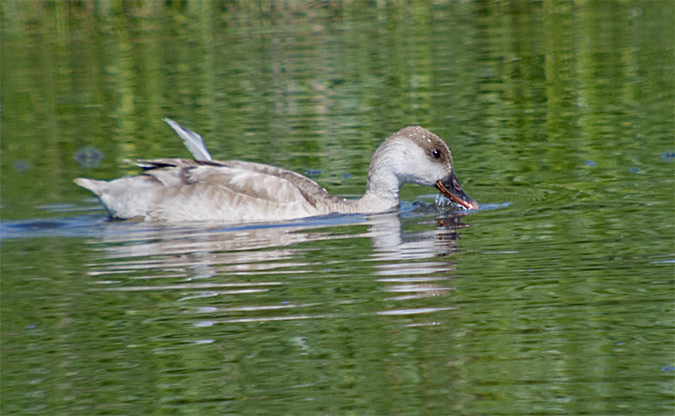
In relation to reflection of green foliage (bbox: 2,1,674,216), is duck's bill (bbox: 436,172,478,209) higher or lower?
lower

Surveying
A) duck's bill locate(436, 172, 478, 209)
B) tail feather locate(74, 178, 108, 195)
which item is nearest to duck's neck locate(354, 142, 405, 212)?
duck's bill locate(436, 172, 478, 209)

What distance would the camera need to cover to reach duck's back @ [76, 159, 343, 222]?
11305 millimetres

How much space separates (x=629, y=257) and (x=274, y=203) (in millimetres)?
3801

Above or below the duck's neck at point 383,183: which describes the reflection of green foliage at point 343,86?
above

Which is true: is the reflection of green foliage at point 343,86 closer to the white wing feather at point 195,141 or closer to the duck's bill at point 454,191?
the duck's bill at point 454,191

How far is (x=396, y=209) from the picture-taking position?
11.8m

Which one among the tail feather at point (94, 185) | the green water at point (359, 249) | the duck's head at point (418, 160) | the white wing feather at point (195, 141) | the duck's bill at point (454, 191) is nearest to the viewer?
the green water at point (359, 249)

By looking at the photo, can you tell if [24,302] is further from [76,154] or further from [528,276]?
[76,154]

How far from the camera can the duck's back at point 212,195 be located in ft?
37.1

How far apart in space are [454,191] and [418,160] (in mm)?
498

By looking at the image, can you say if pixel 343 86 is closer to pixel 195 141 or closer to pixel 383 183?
pixel 195 141

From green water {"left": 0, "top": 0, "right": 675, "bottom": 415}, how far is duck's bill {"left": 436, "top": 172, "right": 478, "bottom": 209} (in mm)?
155

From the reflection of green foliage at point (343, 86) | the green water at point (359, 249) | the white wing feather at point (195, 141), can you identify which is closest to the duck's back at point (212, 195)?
the green water at point (359, 249)

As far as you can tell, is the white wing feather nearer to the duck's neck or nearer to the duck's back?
the duck's back
